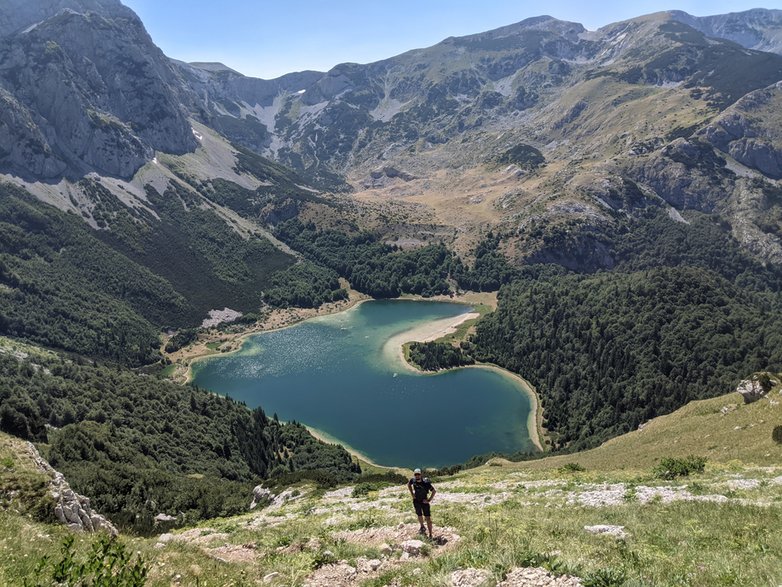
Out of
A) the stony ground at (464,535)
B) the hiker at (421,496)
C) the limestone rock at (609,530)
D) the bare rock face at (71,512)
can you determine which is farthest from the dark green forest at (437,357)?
the hiker at (421,496)

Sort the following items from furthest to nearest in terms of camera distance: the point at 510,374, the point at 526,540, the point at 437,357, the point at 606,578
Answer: the point at 437,357 → the point at 510,374 → the point at 526,540 → the point at 606,578

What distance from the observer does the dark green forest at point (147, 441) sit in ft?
196

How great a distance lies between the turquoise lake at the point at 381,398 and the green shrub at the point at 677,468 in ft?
265

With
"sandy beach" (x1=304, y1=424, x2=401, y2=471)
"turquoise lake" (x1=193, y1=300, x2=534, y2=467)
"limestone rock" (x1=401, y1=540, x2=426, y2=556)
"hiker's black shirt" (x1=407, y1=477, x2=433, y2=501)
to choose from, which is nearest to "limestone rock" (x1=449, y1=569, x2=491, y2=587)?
"limestone rock" (x1=401, y1=540, x2=426, y2=556)

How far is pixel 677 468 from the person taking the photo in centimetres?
3809

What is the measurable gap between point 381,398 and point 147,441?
69.2 m

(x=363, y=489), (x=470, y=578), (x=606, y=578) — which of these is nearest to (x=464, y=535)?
(x=470, y=578)

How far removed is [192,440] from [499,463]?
7173 cm

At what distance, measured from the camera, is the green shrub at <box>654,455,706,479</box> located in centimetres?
3762

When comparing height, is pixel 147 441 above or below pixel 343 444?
above

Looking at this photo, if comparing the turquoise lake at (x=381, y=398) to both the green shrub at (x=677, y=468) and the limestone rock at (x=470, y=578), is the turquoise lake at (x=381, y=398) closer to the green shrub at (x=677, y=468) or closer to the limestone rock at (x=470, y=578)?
the green shrub at (x=677, y=468)

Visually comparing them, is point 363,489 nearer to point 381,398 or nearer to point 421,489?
point 421,489

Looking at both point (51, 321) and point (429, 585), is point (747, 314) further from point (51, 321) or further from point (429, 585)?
point (51, 321)

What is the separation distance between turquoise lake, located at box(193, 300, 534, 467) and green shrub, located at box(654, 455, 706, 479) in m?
80.8
